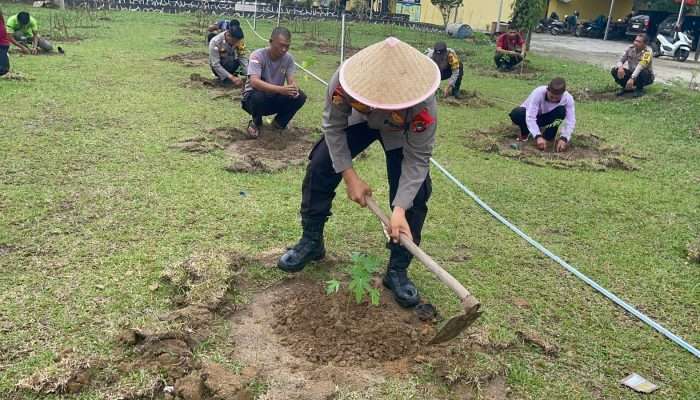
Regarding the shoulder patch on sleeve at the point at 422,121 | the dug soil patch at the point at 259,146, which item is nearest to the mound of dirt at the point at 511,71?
the dug soil patch at the point at 259,146

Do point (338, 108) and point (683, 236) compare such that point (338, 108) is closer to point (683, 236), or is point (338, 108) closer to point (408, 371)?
point (408, 371)

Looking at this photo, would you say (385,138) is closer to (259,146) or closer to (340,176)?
(340,176)

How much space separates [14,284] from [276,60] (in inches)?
139

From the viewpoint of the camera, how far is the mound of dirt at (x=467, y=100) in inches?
338

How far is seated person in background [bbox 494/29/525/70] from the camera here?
40.0ft

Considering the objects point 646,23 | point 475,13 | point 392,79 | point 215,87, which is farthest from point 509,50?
point 646,23

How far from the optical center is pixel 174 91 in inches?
305

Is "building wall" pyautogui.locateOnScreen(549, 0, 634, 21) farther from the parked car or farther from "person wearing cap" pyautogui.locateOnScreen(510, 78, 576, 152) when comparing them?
"person wearing cap" pyautogui.locateOnScreen(510, 78, 576, 152)

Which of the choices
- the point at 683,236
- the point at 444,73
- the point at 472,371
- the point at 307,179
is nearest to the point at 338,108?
the point at 307,179

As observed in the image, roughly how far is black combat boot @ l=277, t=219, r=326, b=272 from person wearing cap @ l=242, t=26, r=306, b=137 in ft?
8.77

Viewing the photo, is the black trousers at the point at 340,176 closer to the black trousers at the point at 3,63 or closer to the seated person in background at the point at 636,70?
the black trousers at the point at 3,63

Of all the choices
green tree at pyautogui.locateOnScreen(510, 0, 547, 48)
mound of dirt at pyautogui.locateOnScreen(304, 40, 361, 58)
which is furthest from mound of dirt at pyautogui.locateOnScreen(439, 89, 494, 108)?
mound of dirt at pyautogui.locateOnScreen(304, 40, 361, 58)

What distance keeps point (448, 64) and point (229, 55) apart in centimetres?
316

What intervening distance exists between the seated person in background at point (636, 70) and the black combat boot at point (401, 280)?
8.24 m
